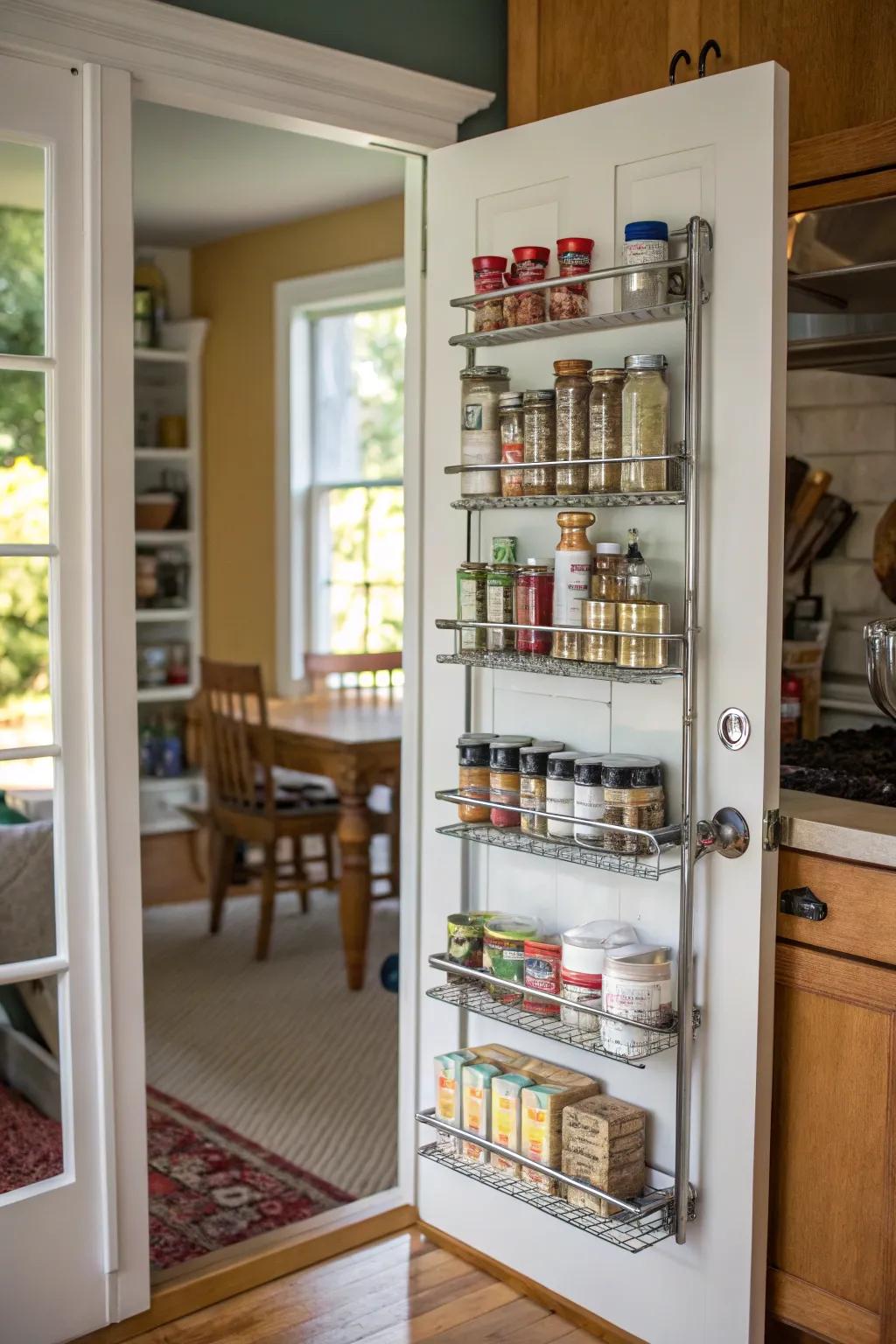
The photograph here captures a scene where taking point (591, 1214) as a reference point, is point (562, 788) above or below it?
above

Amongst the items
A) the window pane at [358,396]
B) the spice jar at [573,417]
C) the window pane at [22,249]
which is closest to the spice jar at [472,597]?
the spice jar at [573,417]

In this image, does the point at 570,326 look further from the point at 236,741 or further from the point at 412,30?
the point at 236,741

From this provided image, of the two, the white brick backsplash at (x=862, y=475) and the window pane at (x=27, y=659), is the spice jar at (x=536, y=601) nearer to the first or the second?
the window pane at (x=27, y=659)

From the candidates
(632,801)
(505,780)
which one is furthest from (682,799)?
(505,780)

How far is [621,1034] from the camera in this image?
2.21 m

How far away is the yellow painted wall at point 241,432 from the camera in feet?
18.6

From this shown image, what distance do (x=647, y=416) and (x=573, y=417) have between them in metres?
0.16

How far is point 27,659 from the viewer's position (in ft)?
7.62

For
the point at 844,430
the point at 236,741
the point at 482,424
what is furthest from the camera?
the point at 236,741

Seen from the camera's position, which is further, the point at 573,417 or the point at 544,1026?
the point at 544,1026

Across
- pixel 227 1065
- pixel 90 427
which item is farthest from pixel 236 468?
pixel 90 427

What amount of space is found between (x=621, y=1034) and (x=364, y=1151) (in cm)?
131

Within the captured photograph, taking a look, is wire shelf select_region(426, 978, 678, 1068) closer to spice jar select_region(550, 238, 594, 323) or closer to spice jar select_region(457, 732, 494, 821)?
spice jar select_region(457, 732, 494, 821)

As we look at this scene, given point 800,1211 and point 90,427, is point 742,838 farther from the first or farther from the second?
point 90,427
